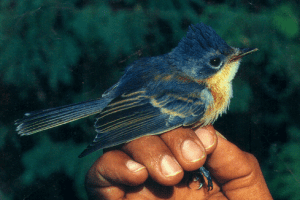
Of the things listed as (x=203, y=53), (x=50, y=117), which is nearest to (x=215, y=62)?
(x=203, y=53)

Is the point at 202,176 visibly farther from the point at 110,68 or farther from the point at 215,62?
the point at 110,68

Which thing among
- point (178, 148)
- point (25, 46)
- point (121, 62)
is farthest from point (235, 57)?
point (25, 46)

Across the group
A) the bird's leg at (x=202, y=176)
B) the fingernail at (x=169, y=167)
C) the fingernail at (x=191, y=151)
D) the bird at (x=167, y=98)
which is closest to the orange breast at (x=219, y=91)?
the bird at (x=167, y=98)

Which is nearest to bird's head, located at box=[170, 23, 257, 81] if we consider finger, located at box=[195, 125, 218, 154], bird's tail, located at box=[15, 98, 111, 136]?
finger, located at box=[195, 125, 218, 154]

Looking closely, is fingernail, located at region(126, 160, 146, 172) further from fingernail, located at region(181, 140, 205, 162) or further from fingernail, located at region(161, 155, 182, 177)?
fingernail, located at region(181, 140, 205, 162)

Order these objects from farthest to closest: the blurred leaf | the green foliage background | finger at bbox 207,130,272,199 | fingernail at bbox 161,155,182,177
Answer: the blurred leaf, the green foliage background, finger at bbox 207,130,272,199, fingernail at bbox 161,155,182,177
